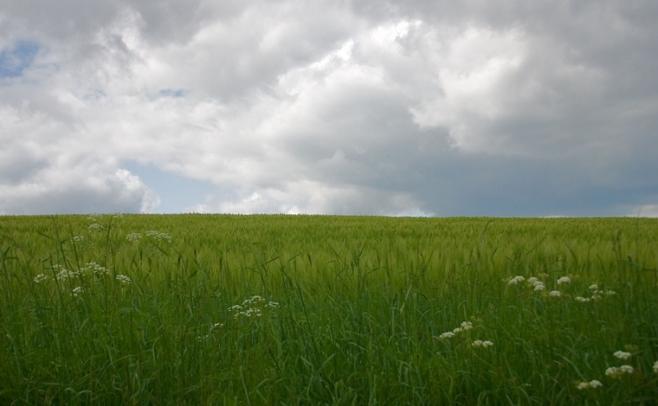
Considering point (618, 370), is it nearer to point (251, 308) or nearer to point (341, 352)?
point (341, 352)

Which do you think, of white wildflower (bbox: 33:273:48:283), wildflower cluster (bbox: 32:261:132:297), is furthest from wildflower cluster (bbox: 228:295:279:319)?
white wildflower (bbox: 33:273:48:283)

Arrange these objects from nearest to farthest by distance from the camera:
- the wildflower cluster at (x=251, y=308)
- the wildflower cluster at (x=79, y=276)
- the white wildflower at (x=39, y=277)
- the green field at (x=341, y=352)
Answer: the green field at (x=341, y=352), the wildflower cluster at (x=251, y=308), the wildflower cluster at (x=79, y=276), the white wildflower at (x=39, y=277)

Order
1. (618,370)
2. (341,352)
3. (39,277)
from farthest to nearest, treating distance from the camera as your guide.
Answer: (39,277) → (341,352) → (618,370)

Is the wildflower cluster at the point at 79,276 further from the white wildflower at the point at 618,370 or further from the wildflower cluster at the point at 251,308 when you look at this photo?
the white wildflower at the point at 618,370

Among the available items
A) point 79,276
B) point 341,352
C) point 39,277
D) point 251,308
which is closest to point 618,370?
point 341,352

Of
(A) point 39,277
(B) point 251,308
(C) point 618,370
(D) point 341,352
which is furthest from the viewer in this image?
(A) point 39,277

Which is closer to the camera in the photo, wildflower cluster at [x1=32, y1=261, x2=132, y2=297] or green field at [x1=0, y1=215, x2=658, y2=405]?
green field at [x1=0, y1=215, x2=658, y2=405]

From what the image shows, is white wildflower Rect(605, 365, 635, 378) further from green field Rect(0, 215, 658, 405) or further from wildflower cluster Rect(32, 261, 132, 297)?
wildflower cluster Rect(32, 261, 132, 297)

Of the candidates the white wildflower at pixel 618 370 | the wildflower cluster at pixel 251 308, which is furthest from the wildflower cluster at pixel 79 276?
the white wildflower at pixel 618 370

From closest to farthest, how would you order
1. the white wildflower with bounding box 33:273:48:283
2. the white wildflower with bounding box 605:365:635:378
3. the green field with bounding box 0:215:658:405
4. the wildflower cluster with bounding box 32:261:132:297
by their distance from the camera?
1. the white wildflower with bounding box 605:365:635:378
2. the green field with bounding box 0:215:658:405
3. the wildflower cluster with bounding box 32:261:132:297
4. the white wildflower with bounding box 33:273:48:283

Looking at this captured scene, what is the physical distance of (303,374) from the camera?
304 cm

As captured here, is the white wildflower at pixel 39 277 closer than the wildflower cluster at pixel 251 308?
No

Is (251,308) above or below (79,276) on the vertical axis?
below

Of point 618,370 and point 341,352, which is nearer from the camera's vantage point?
point 618,370
